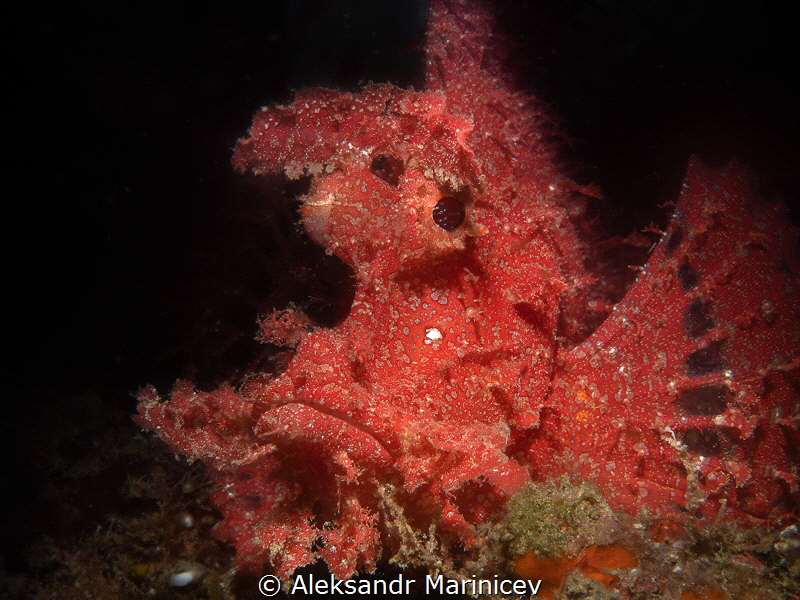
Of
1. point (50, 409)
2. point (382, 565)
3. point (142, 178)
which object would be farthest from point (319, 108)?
point (50, 409)

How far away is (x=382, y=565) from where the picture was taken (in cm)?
286

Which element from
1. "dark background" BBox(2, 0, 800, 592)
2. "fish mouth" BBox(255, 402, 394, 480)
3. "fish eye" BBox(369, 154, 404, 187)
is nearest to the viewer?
"fish mouth" BBox(255, 402, 394, 480)

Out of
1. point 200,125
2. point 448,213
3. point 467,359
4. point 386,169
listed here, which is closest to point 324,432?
point 467,359

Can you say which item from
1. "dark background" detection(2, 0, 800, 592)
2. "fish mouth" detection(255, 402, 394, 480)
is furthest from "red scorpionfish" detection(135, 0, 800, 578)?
"dark background" detection(2, 0, 800, 592)

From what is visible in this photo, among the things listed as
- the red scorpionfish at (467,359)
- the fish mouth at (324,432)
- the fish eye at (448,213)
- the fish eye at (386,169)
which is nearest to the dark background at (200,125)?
the red scorpionfish at (467,359)

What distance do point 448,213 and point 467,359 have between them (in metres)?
0.88

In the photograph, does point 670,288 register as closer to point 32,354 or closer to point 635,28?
point 635,28

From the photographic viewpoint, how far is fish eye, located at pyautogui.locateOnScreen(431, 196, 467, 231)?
2322mm

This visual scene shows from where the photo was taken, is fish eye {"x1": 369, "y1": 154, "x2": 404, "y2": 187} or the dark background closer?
fish eye {"x1": 369, "y1": 154, "x2": 404, "y2": 187}

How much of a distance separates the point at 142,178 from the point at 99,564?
142 inches

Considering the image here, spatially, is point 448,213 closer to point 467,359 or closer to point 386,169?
point 386,169

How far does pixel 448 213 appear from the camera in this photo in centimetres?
233

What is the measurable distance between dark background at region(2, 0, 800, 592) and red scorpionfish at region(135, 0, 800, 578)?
47cm

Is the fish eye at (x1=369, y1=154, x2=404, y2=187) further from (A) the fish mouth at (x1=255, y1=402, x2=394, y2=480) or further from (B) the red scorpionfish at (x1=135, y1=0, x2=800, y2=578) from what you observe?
(A) the fish mouth at (x1=255, y1=402, x2=394, y2=480)
